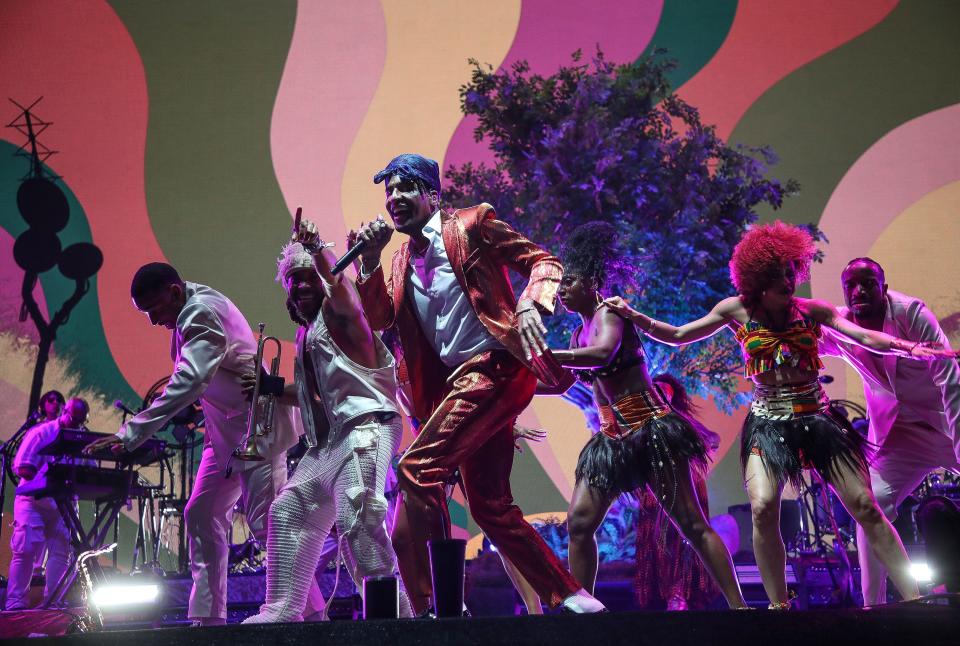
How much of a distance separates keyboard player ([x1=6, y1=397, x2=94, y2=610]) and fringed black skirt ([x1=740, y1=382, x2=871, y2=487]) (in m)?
5.89

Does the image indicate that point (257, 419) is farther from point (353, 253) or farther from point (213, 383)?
point (353, 253)

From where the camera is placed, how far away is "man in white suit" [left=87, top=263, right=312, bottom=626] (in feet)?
13.5

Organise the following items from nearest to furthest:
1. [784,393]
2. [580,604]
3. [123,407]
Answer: [580,604] < [784,393] < [123,407]

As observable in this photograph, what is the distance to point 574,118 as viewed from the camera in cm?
945

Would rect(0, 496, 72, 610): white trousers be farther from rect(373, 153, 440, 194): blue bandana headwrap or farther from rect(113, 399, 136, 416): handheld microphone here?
rect(373, 153, 440, 194): blue bandana headwrap

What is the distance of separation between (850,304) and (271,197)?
8831mm

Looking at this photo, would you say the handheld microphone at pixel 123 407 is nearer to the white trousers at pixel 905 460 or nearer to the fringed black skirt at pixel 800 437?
the fringed black skirt at pixel 800 437

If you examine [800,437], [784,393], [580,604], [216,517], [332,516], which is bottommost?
[580,604]

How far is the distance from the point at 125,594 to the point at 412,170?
269 centimetres

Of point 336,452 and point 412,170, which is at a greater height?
point 412,170

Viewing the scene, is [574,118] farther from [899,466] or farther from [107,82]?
[107,82]

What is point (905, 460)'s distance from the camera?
470 centimetres

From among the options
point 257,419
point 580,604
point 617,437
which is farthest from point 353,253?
point 617,437

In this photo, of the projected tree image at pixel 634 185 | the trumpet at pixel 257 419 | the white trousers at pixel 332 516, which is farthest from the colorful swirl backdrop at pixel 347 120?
the white trousers at pixel 332 516
